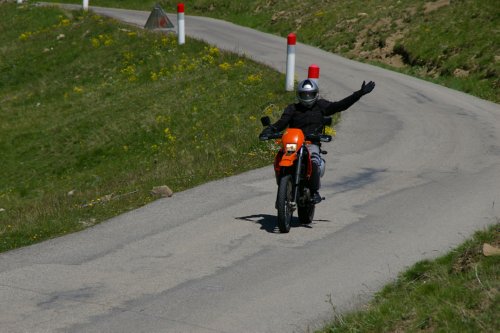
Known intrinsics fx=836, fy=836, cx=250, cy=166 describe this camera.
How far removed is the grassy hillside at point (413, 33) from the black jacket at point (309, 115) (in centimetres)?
1137

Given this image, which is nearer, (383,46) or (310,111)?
(310,111)

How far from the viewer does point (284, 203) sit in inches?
390

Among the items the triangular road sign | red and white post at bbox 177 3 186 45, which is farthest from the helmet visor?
the triangular road sign

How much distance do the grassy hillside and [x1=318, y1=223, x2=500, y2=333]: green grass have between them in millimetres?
14184

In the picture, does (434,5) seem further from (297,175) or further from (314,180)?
(297,175)

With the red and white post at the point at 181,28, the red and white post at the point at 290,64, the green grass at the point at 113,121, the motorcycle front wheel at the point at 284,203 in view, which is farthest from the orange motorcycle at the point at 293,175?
the red and white post at the point at 181,28

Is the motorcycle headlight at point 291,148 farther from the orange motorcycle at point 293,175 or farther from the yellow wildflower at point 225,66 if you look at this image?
the yellow wildflower at point 225,66

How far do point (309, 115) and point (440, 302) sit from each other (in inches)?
176

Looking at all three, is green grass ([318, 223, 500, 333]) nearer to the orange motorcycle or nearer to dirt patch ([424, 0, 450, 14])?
the orange motorcycle

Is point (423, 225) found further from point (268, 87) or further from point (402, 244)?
point (268, 87)

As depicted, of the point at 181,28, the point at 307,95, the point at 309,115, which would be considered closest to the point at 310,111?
the point at 309,115

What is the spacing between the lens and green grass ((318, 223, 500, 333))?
6246 millimetres

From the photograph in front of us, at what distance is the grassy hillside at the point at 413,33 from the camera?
2342 cm

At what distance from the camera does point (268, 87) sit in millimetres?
19953
